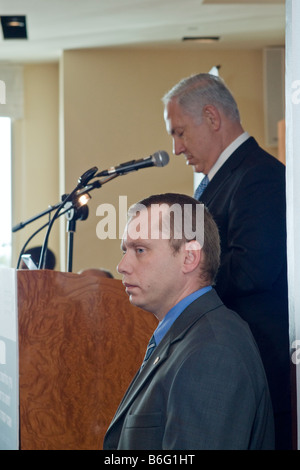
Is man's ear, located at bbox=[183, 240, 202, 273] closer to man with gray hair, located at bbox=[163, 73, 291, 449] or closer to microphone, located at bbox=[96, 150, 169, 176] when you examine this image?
man with gray hair, located at bbox=[163, 73, 291, 449]

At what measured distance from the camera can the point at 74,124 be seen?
6.04 m

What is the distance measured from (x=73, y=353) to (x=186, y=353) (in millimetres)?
703

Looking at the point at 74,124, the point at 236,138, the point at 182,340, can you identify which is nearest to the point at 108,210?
the point at 74,124

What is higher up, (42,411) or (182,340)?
(182,340)

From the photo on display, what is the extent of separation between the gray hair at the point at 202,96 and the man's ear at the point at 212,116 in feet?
0.04

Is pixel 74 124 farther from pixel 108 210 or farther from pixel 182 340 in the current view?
pixel 182 340

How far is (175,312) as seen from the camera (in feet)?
4.80

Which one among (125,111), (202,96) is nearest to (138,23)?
(125,111)

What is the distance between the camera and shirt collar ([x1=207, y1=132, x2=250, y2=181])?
221 centimetres

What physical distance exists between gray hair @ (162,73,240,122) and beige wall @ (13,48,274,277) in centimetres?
374

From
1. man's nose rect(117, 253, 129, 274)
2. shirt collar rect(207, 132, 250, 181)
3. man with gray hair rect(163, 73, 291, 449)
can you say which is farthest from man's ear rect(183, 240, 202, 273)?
shirt collar rect(207, 132, 250, 181)

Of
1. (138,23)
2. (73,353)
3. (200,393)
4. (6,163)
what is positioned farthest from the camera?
(6,163)

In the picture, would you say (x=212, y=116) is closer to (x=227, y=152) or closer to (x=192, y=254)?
(x=227, y=152)

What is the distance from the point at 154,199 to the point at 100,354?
614 mm
